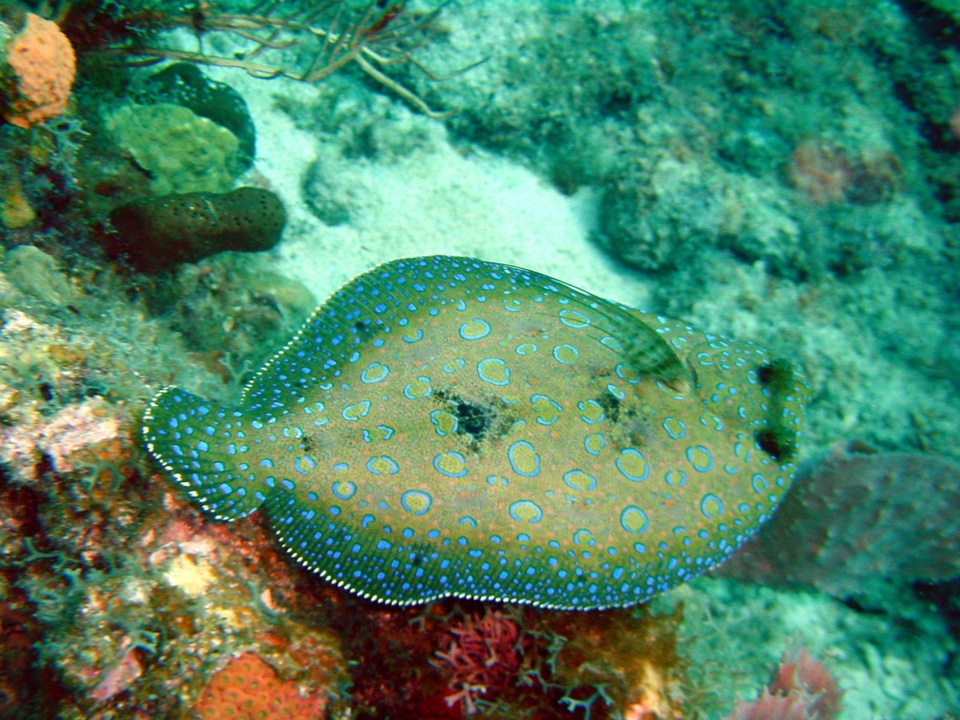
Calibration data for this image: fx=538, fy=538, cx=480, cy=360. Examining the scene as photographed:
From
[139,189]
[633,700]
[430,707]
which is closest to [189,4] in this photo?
[139,189]

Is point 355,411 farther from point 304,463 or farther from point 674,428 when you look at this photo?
point 674,428

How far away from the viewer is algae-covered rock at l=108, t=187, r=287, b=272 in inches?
161

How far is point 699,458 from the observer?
137 inches

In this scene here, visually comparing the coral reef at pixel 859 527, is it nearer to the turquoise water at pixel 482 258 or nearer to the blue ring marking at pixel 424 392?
the turquoise water at pixel 482 258

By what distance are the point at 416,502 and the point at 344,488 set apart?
1.39 ft

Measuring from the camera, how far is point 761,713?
3.96 metres

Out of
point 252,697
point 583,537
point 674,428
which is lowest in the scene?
point 252,697

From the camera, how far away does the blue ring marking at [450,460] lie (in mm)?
3174

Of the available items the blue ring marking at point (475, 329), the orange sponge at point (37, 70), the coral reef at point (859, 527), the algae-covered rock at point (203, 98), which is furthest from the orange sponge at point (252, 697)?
the algae-covered rock at point (203, 98)

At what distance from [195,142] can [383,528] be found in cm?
415

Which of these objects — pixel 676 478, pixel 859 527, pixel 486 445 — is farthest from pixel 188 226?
pixel 859 527

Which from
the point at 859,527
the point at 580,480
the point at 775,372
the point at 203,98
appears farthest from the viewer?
the point at 203,98

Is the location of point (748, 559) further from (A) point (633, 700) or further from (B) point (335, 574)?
(B) point (335, 574)

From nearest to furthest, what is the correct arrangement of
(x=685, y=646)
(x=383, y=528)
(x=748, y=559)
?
1. (x=383, y=528)
2. (x=685, y=646)
3. (x=748, y=559)
